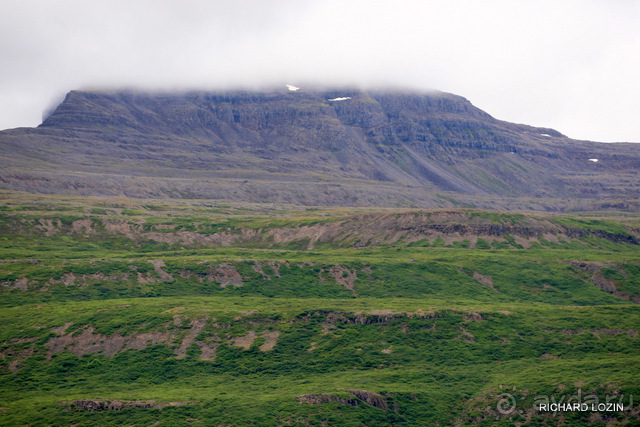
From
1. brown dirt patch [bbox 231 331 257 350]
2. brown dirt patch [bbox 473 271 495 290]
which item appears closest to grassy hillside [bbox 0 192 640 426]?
brown dirt patch [bbox 231 331 257 350]

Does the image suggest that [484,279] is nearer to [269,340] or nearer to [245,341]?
[269,340]

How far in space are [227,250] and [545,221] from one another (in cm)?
9514

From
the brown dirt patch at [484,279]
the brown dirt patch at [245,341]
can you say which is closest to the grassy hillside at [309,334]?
the brown dirt patch at [245,341]

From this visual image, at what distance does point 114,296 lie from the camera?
107 meters

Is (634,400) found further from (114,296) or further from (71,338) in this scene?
(114,296)

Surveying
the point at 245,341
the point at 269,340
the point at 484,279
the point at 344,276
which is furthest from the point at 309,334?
the point at 484,279

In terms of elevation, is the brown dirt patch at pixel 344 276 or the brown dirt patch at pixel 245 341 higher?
the brown dirt patch at pixel 344 276

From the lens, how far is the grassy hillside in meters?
69.1

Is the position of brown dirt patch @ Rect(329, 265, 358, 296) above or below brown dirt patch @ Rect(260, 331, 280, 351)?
above

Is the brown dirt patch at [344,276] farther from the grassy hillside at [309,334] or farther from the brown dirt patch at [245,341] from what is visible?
the brown dirt patch at [245,341]

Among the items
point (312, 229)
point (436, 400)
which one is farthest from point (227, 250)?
point (436, 400)

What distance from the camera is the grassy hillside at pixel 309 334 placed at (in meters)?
69.1

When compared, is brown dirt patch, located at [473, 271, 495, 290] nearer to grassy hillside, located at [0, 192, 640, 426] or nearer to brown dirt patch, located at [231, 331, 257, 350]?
grassy hillside, located at [0, 192, 640, 426]

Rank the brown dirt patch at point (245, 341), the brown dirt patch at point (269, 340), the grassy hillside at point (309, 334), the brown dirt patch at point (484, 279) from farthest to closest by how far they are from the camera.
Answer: the brown dirt patch at point (484, 279)
the brown dirt patch at point (269, 340)
the brown dirt patch at point (245, 341)
the grassy hillside at point (309, 334)
